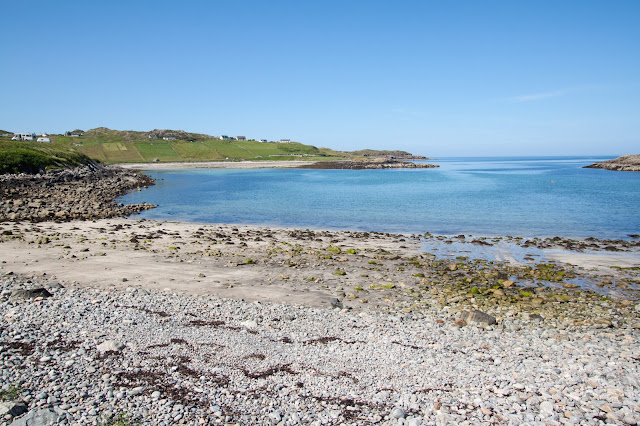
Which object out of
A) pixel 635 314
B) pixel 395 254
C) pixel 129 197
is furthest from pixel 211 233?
pixel 129 197

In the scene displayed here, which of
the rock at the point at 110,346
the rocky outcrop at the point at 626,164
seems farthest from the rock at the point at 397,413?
the rocky outcrop at the point at 626,164

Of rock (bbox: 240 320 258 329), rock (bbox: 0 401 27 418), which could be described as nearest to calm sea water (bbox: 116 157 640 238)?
rock (bbox: 240 320 258 329)

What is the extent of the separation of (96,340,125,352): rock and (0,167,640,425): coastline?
0.05 metres

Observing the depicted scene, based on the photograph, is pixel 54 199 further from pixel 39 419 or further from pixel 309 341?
pixel 39 419

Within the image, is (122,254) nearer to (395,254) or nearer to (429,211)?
(395,254)

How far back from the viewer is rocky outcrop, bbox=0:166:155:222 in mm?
35781

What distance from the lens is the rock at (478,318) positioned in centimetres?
1391

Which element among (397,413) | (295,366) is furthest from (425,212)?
(397,413)

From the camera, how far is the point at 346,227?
36344 mm

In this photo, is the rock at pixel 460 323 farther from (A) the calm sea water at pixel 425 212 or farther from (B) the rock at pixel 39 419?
(A) the calm sea water at pixel 425 212

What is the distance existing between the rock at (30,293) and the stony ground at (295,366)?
0.18 feet

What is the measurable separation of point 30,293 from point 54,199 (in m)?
35.6

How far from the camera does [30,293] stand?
1433cm

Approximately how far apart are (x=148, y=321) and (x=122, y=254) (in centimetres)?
1143
